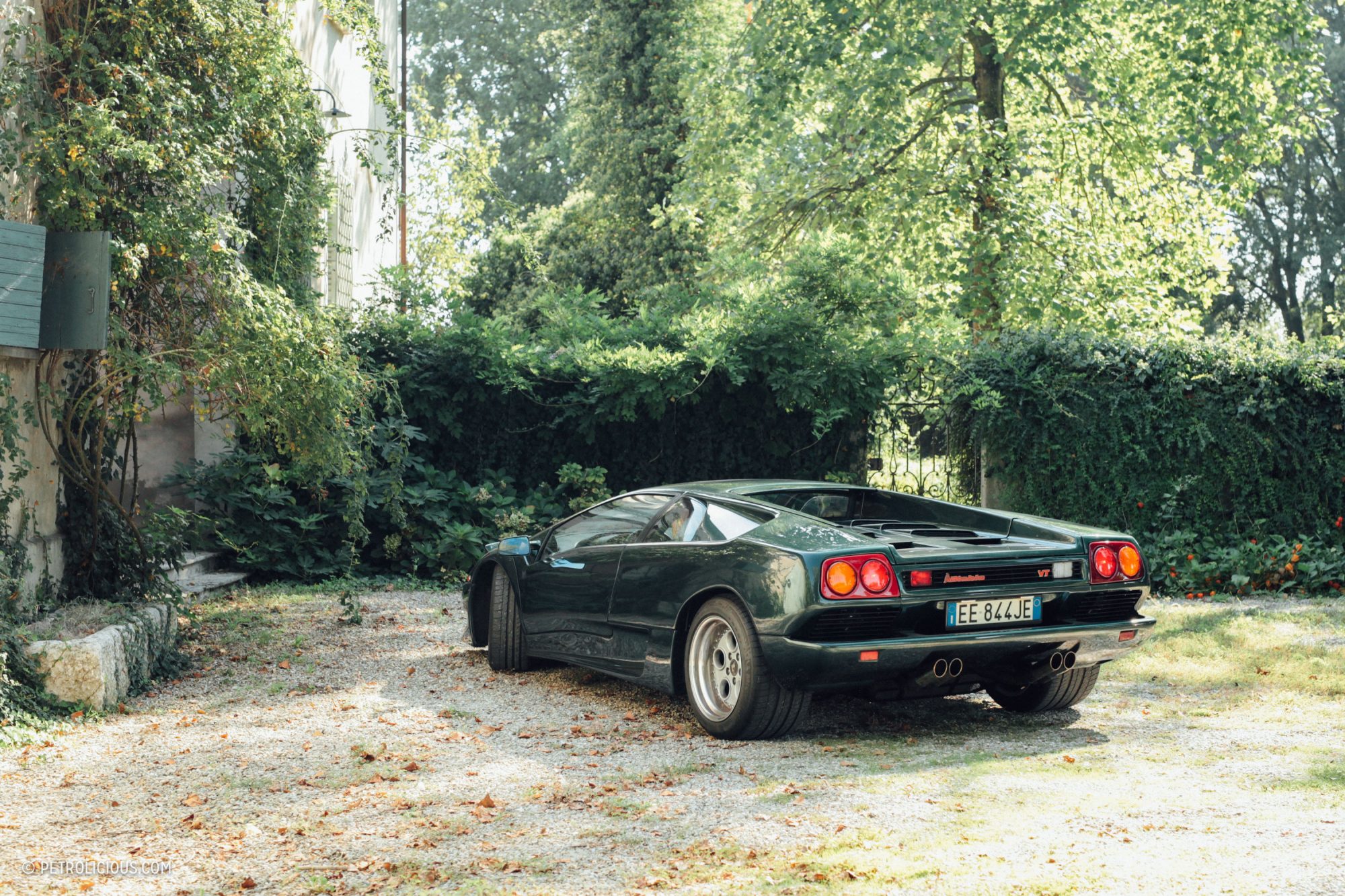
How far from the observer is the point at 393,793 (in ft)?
17.1

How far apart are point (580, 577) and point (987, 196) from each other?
11.3 meters

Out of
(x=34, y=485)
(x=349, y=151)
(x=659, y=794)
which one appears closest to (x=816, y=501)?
(x=659, y=794)

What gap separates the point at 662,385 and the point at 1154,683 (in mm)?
6700

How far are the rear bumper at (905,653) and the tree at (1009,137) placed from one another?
9724 mm

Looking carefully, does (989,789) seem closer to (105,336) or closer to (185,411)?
(105,336)

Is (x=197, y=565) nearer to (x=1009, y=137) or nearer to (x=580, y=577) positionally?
(x=580, y=577)

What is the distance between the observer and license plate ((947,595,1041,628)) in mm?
5770

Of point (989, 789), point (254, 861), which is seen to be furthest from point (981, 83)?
point (254, 861)

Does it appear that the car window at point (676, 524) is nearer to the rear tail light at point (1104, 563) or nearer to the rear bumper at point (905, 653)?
the rear bumper at point (905, 653)

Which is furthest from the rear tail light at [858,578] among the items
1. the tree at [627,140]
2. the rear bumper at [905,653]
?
the tree at [627,140]

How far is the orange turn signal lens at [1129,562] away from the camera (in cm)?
624

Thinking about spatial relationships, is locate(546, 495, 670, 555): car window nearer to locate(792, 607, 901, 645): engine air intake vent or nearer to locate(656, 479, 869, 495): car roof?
locate(656, 479, 869, 495): car roof

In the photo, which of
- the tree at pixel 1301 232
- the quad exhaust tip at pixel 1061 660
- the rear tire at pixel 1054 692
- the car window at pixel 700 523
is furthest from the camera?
the tree at pixel 1301 232

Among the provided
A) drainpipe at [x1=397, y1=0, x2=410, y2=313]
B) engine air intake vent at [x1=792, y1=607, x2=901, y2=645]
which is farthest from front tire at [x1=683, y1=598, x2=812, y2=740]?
drainpipe at [x1=397, y1=0, x2=410, y2=313]
